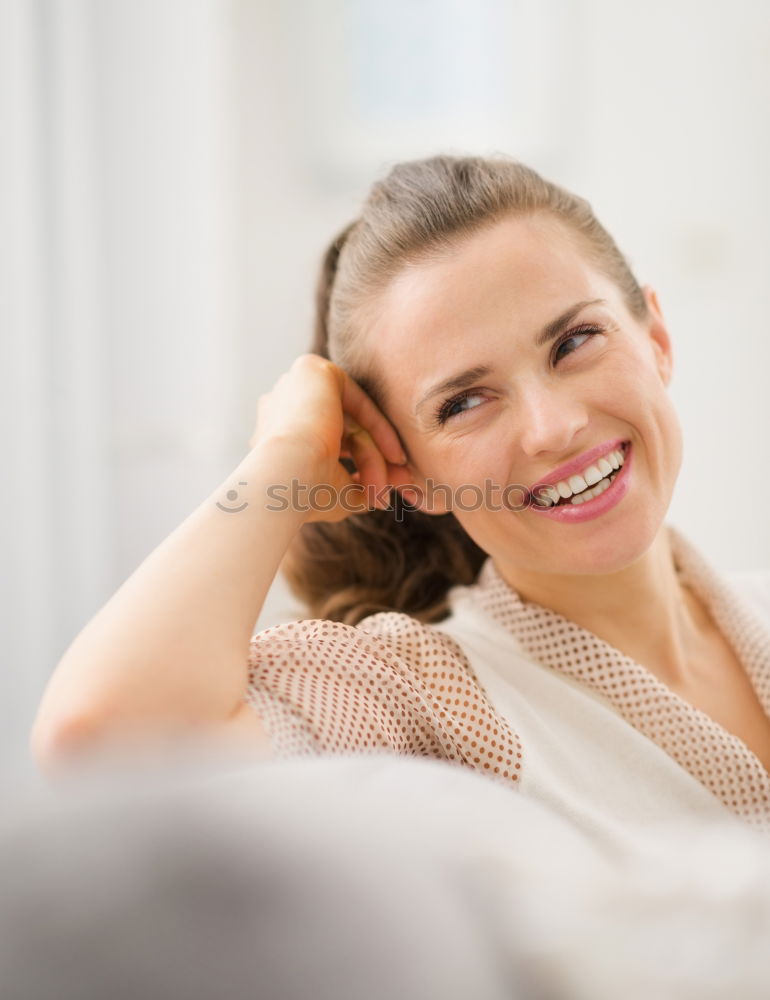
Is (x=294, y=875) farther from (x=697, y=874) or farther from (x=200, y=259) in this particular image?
(x=200, y=259)

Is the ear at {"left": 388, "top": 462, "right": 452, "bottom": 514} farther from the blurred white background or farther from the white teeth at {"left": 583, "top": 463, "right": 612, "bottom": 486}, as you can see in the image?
the blurred white background

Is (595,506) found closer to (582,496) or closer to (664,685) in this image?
(582,496)

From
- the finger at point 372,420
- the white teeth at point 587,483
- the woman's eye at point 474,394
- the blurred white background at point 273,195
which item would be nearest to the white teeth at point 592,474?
the white teeth at point 587,483

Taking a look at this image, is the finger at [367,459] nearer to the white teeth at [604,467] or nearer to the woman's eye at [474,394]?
the woman's eye at [474,394]

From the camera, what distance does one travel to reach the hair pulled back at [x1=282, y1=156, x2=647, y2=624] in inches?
44.8

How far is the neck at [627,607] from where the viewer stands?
1.21m

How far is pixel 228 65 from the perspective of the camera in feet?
7.97

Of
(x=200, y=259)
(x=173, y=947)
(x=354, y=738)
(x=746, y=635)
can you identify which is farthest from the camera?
(x=200, y=259)

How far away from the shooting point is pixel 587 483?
3.60 feet

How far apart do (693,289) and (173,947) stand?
2524 millimetres

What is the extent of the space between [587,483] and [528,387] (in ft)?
0.43

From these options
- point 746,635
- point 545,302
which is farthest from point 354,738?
point 746,635

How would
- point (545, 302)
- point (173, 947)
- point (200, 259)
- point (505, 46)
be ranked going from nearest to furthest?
point (173, 947)
point (545, 302)
point (200, 259)
point (505, 46)

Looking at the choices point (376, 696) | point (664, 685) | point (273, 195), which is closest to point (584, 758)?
point (664, 685)
